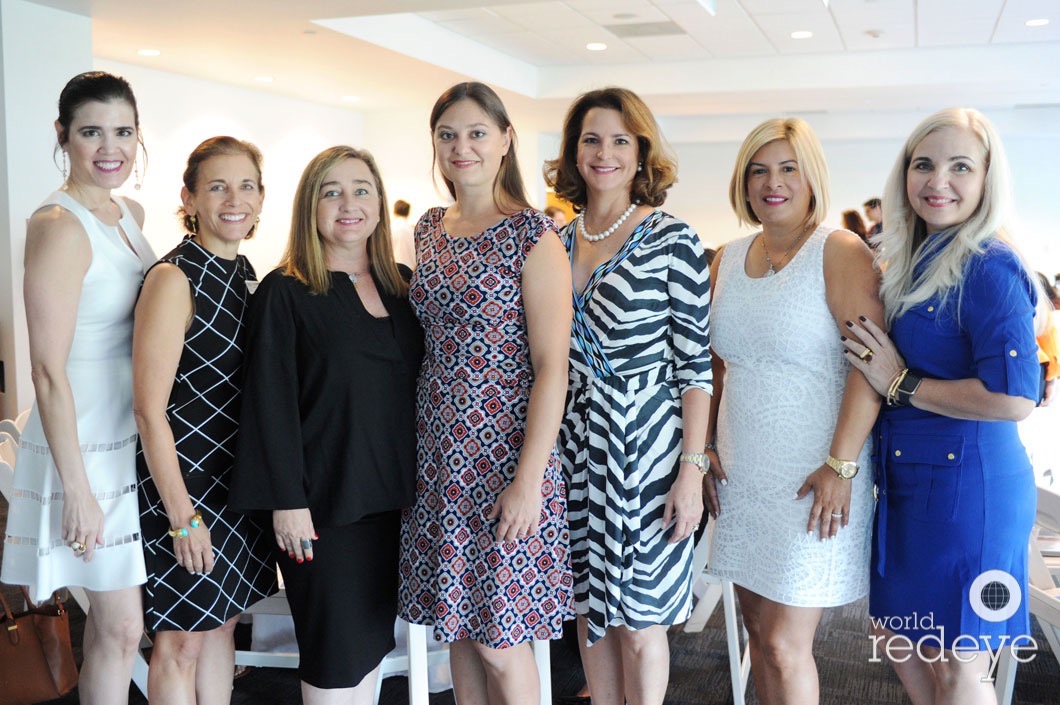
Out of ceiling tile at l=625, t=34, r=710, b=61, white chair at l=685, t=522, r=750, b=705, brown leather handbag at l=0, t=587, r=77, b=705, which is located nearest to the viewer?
brown leather handbag at l=0, t=587, r=77, b=705

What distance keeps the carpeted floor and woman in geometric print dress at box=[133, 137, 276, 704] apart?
104 cm

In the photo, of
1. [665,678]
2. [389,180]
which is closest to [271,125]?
[389,180]

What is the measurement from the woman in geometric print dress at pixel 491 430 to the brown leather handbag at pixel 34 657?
1330 mm

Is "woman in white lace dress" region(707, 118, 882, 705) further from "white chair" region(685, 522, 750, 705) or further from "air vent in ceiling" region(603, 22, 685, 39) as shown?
"air vent in ceiling" region(603, 22, 685, 39)

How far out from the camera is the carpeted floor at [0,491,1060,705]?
318cm

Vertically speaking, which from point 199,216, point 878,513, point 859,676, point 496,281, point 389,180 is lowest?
point 859,676

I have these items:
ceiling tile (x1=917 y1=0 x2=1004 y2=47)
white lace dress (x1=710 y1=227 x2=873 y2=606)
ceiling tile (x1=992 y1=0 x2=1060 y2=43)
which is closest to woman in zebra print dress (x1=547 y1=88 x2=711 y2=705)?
white lace dress (x1=710 y1=227 x2=873 y2=606)

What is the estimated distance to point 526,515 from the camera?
2.05 metres

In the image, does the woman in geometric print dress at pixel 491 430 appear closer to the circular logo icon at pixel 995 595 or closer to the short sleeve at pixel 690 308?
the short sleeve at pixel 690 308

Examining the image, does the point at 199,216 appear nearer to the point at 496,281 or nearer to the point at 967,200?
the point at 496,281

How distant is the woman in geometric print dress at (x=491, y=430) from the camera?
207 cm

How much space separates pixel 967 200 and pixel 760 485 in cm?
81

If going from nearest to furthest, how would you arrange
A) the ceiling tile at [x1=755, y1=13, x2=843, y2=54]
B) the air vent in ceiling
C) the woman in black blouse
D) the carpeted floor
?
the woman in black blouse < the carpeted floor < the ceiling tile at [x1=755, y1=13, x2=843, y2=54] < the air vent in ceiling

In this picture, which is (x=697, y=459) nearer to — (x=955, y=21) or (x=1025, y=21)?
(x=955, y=21)
